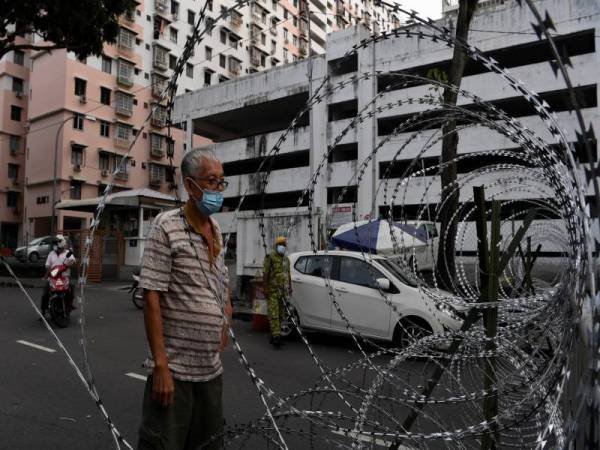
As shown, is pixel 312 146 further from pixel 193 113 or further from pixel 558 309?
pixel 558 309

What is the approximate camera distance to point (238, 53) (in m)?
52.3

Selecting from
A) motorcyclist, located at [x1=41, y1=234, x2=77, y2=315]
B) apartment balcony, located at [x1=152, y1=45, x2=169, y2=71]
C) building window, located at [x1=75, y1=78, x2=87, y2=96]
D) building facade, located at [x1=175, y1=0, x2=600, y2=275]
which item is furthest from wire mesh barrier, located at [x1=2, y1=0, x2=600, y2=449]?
apartment balcony, located at [x1=152, y1=45, x2=169, y2=71]

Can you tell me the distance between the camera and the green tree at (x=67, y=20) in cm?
1474

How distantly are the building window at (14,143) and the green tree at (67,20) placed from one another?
28.1 metres

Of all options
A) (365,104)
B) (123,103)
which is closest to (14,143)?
(123,103)

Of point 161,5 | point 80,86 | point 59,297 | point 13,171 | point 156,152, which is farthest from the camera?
point 161,5

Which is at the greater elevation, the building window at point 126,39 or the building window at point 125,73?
the building window at point 126,39

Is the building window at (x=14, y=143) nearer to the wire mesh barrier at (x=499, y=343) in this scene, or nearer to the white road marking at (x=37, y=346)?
the white road marking at (x=37, y=346)

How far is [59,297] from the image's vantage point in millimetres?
9773

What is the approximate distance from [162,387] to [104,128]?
40.9 metres

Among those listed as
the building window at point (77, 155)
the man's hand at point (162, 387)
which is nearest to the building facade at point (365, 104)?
the building window at point (77, 155)

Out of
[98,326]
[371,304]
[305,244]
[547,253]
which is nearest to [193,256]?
[371,304]

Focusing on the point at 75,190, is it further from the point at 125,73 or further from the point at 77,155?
the point at 125,73

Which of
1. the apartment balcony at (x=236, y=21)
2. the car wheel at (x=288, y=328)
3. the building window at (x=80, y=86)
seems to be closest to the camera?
the car wheel at (x=288, y=328)
